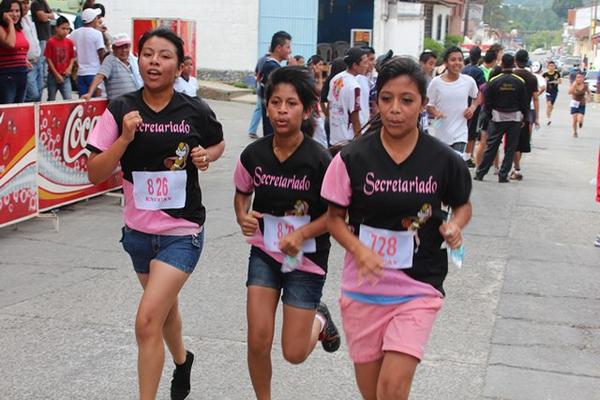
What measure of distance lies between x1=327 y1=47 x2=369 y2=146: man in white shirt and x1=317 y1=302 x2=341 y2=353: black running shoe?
585cm

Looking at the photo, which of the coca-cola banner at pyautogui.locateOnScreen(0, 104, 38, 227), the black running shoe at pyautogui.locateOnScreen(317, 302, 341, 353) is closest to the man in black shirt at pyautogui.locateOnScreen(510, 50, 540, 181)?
the coca-cola banner at pyautogui.locateOnScreen(0, 104, 38, 227)

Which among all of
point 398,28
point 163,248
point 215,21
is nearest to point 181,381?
point 163,248

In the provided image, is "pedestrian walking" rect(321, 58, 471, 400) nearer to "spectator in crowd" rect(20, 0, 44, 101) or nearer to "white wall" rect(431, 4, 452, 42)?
"spectator in crowd" rect(20, 0, 44, 101)

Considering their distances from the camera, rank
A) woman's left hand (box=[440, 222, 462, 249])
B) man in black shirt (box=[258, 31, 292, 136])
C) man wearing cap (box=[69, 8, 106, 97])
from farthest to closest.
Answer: man in black shirt (box=[258, 31, 292, 136]) < man wearing cap (box=[69, 8, 106, 97]) < woman's left hand (box=[440, 222, 462, 249])

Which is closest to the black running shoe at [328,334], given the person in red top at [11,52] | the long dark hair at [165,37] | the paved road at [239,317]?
the paved road at [239,317]

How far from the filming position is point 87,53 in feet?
42.6

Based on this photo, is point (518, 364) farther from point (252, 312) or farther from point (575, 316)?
point (252, 312)

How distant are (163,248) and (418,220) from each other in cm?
137

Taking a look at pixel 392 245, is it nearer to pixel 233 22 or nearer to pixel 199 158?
pixel 199 158

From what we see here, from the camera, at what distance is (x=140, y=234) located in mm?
4688

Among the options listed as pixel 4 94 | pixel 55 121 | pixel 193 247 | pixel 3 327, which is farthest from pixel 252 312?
pixel 4 94

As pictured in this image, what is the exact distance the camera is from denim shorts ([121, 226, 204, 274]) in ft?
15.2

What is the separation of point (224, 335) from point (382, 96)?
271 centimetres

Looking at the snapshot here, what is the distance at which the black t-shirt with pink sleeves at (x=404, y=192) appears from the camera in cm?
396
